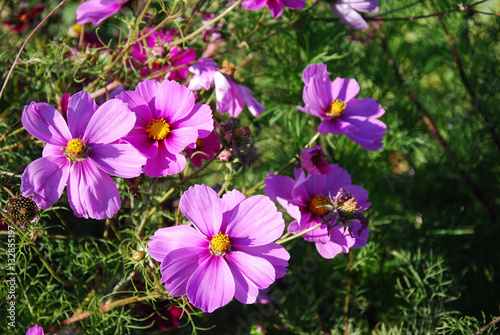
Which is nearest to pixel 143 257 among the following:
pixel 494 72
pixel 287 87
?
pixel 287 87

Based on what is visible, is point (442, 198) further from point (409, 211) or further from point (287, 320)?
point (287, 320)

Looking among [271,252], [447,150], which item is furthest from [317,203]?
[447,150]

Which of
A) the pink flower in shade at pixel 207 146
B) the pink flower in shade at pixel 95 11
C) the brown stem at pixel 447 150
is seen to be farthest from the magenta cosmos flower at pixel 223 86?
the brown stem at pixel 447 150

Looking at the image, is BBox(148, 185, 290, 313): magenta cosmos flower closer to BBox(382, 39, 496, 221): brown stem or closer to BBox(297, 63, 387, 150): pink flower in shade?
BBox(297, 63, 387, 150): pink flower in shade

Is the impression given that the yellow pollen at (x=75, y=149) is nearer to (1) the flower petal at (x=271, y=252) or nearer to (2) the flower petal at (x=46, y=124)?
(2) the flower petal at (x=46, y=124)

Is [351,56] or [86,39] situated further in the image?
[351,56]

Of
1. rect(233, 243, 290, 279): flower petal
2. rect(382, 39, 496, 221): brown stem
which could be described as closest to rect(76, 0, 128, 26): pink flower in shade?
rect(233, 243, 290, 279): flower petal
